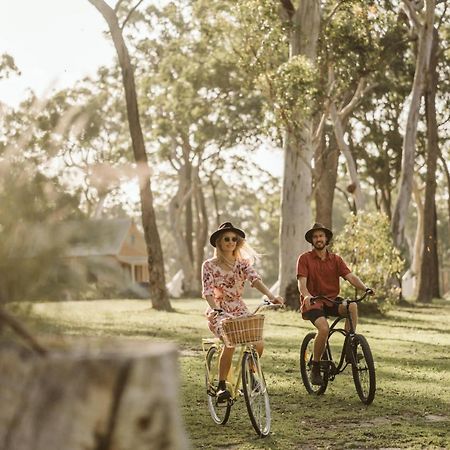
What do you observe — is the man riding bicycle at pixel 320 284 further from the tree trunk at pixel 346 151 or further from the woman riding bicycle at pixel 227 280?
the tree trunk at pixel 346 151

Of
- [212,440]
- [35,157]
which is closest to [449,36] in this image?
[212,440]

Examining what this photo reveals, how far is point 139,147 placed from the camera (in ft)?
97.6

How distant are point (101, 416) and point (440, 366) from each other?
12054 millimetres

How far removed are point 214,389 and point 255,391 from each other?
58cm

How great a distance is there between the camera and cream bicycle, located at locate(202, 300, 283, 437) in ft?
25.3

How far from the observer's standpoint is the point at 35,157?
319 cm

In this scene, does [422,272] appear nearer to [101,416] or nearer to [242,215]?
[101,416]

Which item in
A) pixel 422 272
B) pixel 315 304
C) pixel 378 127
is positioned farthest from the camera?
pixel 378 127

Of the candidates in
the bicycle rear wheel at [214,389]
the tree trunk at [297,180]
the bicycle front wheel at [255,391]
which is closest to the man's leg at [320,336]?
the bicycle rear wheel at [214,389]

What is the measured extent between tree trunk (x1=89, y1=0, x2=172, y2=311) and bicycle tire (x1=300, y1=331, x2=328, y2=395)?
18796 mm

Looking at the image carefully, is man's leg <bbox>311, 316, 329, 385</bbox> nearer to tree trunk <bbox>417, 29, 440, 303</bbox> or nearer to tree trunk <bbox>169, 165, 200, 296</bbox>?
tree trunk <bbox>417, 29, 440, 303</bbox>

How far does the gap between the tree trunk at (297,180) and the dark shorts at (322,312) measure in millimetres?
17513

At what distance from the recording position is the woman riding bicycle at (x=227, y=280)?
322 inches

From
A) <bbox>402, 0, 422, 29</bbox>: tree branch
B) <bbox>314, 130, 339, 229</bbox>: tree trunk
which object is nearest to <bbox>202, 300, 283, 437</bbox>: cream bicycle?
<bbox>402, 0, 422, 29</bbox>: tree branch
